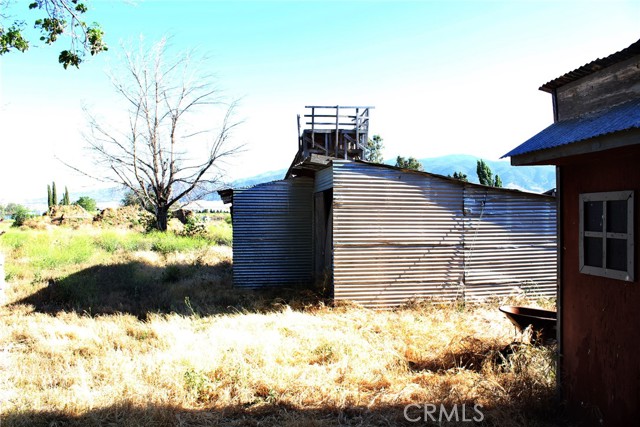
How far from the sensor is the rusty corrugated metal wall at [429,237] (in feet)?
31.0

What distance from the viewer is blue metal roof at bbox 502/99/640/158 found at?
356 centimetres

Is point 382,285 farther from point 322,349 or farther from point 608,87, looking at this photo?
point 608,87

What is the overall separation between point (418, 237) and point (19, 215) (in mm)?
32826

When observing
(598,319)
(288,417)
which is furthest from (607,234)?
(288,417)

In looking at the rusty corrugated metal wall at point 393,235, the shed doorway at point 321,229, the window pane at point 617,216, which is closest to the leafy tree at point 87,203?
the shed doorway at point 321,229

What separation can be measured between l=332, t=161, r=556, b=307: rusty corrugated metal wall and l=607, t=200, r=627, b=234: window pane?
558 cm

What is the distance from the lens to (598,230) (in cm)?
430

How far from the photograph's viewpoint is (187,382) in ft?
17.0

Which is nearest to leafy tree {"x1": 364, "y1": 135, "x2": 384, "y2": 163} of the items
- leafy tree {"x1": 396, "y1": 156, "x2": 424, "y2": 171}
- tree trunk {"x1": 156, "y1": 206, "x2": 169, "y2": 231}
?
leafy tree {"x1": 396, "y1": 156, "x2": 424, "y2": 171}

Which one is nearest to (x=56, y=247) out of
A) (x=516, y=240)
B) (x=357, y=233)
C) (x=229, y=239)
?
(x=229, y=239)

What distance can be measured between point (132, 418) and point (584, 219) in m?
4.98

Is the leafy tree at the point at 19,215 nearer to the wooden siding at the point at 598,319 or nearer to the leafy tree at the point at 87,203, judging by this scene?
the leafy tree at the point at 87,203

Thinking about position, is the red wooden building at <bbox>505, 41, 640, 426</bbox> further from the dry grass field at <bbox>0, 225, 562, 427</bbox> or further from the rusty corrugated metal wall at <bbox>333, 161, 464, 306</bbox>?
the rusty corrugated metal wall at <bbox>333, 161, 464, 306</bbox>

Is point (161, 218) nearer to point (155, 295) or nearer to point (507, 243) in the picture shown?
point (155, 295)
